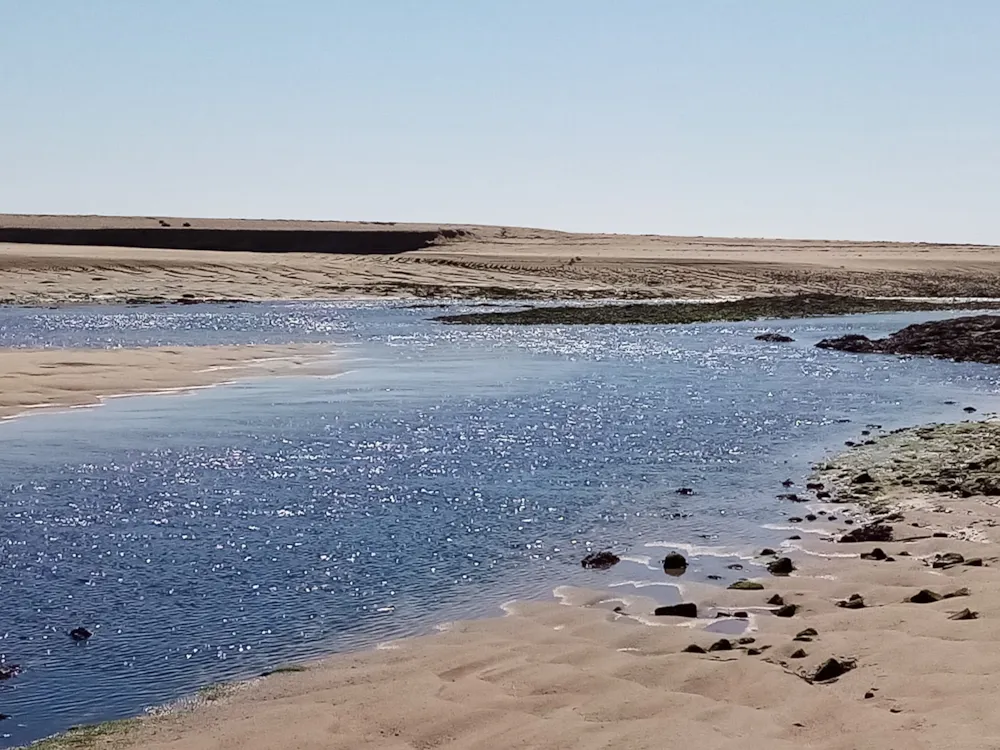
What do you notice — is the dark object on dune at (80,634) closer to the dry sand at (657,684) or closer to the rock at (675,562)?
the dry sand at (657,684)

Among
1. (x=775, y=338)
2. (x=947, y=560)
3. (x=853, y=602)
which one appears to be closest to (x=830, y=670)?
(x=853, y=602)

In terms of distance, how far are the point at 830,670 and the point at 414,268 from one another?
5544 centimetres

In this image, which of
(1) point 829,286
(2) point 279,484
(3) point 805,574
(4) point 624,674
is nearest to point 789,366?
(2) point 279,484

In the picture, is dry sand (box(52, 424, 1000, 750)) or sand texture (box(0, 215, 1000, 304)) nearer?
dry sand (box(52, 424, 1000, 750))

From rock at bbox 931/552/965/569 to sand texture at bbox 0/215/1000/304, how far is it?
1638 inches

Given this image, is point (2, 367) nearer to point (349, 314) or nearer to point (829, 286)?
point (349, 314)

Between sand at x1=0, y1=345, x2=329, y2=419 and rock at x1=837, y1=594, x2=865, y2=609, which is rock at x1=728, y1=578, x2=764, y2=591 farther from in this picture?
sand at x1=0, y1=345, x2=329, y2=419

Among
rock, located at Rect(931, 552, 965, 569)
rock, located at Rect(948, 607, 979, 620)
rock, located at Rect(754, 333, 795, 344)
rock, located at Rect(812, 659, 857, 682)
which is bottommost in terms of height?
rock, located at Rect(754, 333, 795, 344)

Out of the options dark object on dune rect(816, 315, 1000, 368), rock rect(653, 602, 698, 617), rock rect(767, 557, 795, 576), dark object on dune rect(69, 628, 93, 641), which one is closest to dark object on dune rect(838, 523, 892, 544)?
rock rect(767, 557, 795, 576)

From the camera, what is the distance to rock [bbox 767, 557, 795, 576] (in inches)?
361

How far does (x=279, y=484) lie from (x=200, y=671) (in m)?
5.89

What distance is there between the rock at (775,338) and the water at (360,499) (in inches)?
271

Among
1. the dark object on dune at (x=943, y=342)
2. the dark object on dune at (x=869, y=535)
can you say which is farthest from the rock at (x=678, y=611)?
the dark object on dune at (x=943, y=342)

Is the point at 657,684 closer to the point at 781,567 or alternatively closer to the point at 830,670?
the point at 830,670
